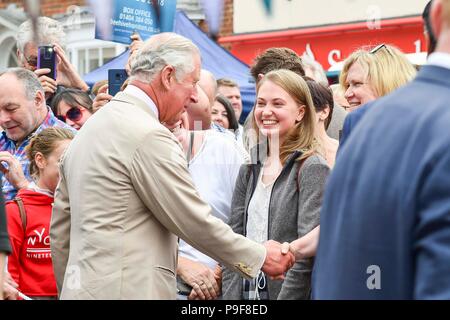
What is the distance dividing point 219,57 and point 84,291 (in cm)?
743

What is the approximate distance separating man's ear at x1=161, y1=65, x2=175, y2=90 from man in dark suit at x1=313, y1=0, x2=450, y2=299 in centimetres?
197

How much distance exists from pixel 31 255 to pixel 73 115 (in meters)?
2.18

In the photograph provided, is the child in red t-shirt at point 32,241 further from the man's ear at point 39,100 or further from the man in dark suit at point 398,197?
the man in dark suit at point 398,197

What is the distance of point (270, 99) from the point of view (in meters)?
4.94

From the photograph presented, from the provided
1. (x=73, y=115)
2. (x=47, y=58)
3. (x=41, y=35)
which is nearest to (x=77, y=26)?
(x=41, y=35)

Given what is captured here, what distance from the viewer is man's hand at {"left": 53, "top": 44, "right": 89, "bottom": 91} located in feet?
23.1

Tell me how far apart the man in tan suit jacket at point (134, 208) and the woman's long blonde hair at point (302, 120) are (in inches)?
33.5

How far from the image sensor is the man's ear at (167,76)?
4148 millimetres

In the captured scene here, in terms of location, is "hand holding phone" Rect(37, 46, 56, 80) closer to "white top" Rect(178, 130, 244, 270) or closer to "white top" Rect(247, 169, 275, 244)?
"white top" Rect(178, 130, 244, 270)

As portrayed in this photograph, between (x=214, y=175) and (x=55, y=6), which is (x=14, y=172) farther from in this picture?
(x=55, y=6)

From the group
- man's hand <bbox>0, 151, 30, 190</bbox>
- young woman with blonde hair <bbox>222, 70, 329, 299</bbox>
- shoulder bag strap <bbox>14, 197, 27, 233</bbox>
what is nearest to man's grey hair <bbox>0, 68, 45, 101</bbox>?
man's hand <bbox>0, 151, 30, 190</bbox>
